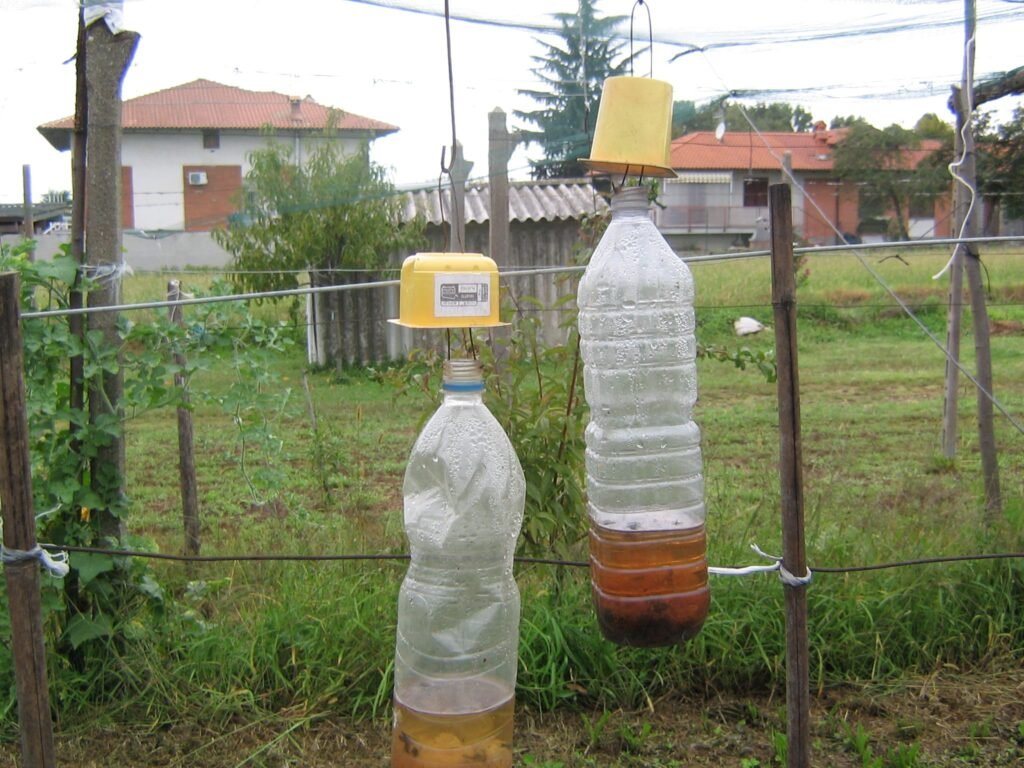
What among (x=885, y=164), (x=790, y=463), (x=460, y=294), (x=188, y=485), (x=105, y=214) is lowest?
(x=188, y=485)

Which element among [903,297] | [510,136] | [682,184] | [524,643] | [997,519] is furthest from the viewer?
[682,184]

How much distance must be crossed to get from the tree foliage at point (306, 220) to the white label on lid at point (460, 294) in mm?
7494

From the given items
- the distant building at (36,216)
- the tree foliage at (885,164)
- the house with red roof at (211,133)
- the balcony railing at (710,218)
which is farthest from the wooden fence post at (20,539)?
the balcony railing at (710,218)

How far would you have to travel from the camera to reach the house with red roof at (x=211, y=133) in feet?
30.6

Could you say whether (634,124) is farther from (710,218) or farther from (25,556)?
(710,218)

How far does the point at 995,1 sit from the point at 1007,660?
286cm

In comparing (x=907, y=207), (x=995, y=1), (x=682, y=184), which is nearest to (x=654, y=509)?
(x=995, y=1)

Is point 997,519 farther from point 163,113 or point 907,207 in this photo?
point 907,207

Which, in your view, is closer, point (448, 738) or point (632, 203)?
point (632, 203)

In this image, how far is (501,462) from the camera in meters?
2.00

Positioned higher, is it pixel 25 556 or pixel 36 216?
pixel 36 216

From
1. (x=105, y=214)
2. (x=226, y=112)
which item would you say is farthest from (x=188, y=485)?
(x=226, y=112)

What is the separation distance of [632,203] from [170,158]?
39.7 feet

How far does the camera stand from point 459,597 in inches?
85.4
